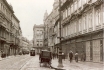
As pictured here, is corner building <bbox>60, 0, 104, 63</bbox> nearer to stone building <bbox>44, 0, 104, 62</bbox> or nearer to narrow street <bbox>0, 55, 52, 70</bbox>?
stone building <bbox>44, 0, 104, 62</bbox>

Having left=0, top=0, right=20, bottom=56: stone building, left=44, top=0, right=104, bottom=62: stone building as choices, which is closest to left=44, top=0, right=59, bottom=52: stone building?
left=0, top=0, right=20, bottom=56: stone building

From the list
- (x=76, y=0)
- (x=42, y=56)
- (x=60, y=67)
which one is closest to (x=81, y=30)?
(x=76, y=0)

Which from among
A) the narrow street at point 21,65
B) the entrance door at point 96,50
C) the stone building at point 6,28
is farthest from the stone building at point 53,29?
the entrance door at point 96,50

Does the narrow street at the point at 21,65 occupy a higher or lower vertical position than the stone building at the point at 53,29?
lower

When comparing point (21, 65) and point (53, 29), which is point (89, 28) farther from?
point (53, 29)

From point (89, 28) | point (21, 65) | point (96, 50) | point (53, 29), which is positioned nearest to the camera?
point (21, 65)

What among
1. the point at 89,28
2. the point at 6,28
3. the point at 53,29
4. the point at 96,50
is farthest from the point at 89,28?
the point at 53,29

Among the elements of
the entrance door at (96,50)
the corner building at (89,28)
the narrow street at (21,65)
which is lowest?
the narrow street at (21,65)

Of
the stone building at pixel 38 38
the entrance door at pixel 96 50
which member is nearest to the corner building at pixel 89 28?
the entrance door at pixel 96 50

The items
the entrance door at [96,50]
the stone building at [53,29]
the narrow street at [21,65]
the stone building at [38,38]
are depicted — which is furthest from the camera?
the stone building at [38,38]

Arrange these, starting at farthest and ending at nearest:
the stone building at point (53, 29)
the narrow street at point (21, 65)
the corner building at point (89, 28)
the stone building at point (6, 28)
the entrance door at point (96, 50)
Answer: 1. the stone building at point (53, 29)
2. the stone building at point (6, 28)
3. the entrance door at point (96, 50)
4. the corner building at point (89, 28)
5. the narrow street at point (21, 65)

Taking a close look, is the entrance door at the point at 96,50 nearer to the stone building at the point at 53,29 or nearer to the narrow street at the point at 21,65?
the narrow street at the point at 21,65

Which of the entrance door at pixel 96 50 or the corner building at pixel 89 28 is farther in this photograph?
the entrance door at pixel 96 50

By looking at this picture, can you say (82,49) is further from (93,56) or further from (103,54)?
(103,54)
